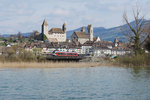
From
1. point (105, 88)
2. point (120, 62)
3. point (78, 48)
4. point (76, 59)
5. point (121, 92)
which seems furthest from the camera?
point (78, 48)

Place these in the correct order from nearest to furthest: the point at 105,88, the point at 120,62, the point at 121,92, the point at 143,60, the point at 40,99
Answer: the point at 40,99
the point at 121,92
the point at 105,88
the point at 143,60
the point at 120,62

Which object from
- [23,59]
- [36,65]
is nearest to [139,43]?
[36,65]

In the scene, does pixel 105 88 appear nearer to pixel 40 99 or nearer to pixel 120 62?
pixel 40 99

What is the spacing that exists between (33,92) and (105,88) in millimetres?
7013

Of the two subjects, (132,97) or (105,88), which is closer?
(132,97)

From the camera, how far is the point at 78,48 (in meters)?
170

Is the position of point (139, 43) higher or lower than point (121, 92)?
higher

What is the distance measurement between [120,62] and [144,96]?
35.7 m

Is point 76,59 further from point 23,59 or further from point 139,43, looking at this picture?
point 139,43

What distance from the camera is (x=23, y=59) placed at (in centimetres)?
7181

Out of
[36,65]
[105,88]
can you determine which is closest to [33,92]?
[105,88]

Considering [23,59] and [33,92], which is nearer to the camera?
[33,92]

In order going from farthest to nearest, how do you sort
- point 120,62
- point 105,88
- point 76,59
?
point 76,59 → point 120,62 → point 105,88

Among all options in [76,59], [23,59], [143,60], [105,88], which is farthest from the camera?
[76,59]
